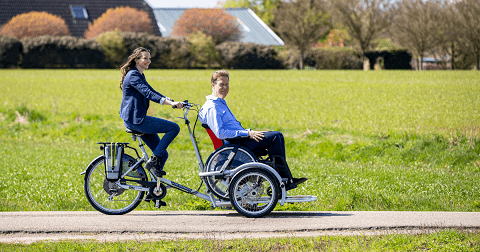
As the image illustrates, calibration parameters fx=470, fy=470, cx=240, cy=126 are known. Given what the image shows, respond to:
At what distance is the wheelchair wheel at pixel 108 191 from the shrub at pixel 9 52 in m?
49.0

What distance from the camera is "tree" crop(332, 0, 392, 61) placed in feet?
180

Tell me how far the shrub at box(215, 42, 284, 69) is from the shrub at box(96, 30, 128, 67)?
436 inches

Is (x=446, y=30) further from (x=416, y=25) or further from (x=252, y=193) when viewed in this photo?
(x=252, y=193)

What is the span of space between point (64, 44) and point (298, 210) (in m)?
49.7

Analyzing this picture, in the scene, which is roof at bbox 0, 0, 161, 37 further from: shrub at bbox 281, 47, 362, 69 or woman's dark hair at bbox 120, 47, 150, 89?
woman's dark hair at bbox 120, 47, 150, 89

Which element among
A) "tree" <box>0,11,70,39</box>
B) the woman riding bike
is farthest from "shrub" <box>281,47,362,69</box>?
the woman riding bike

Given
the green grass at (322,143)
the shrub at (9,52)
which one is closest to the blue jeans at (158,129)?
the green grass at (322,143)

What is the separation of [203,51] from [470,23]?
27.8m

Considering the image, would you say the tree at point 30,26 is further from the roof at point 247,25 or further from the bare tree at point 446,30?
the bare tree at point 446,30

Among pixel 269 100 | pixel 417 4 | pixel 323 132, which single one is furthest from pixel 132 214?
pixel 417 4

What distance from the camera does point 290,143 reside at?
516 inches

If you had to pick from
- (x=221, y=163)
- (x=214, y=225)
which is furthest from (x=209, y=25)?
(x=214, y=225)

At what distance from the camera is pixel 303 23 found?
58.2 m

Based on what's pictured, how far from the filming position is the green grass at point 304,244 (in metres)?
4.59
